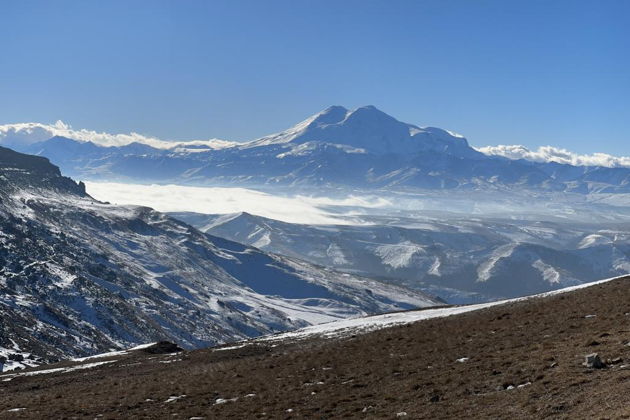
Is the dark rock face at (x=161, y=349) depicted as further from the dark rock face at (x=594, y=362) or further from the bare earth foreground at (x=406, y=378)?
the dark rock face at (x=594, y=362)

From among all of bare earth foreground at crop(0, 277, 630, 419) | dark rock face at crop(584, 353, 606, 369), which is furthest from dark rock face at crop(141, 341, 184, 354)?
dark rock face at crop(584, 353, 606, 369)

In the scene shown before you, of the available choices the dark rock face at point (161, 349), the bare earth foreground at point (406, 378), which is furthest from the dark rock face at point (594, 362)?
the dark rock face at point (161, 349)

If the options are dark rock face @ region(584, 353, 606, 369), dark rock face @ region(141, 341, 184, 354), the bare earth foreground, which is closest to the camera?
the bare earth foreground

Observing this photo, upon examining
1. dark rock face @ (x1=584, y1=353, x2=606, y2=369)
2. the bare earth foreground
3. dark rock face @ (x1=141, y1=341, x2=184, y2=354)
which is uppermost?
dark rock face @ (x1=584, y1=353, x2=606, y2=369)

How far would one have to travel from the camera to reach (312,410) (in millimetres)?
27484

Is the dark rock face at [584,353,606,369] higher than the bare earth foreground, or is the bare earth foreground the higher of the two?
the dark rock face at [584,353,606,369]

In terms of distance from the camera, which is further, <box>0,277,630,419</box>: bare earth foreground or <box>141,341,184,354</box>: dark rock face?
<box>141,341,184,354</box>: dark rock face

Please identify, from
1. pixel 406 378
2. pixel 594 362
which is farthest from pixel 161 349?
pixel 594 362

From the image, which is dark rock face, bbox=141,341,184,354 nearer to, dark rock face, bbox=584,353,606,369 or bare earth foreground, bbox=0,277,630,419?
bare earth foreground, bbox=0,277,630,419

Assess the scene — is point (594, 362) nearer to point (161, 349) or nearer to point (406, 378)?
point (406, 378)

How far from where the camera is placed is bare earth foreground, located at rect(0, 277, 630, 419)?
2345 cm

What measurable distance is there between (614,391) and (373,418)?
892cm

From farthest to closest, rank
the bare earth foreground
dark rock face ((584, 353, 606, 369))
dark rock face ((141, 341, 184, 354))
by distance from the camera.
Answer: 1. dark rock face ((141, 341, 184, 354))
2. dark rock face ((584, 353, 606, 369))
3. the bare earth foreground

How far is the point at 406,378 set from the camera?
30484 mm
